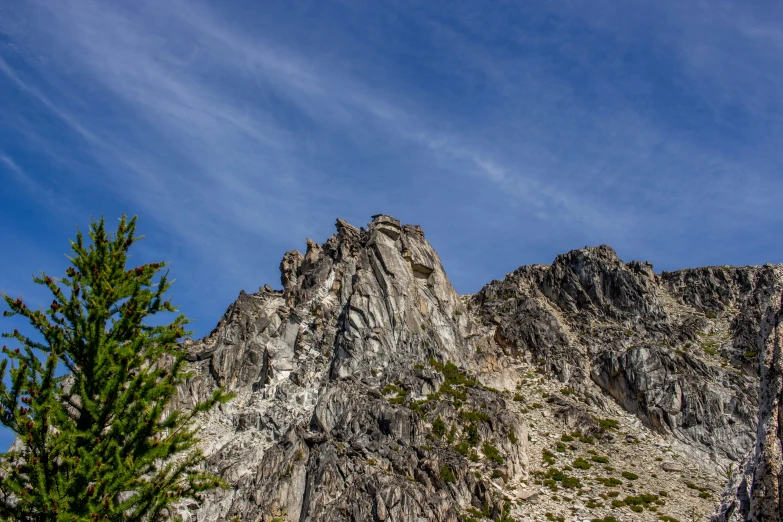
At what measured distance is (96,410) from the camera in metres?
12.7

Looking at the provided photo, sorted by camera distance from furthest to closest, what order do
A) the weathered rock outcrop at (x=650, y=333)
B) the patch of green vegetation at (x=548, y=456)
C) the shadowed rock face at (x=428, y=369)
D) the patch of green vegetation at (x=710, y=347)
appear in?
the patch of green vegetation at (x=710, y=347) → the weathered rock outcrop at (x=650, y=333) → the patch of green vegetation at (x=548, y=456) → the shadowed rock face at (x=428, y=369)

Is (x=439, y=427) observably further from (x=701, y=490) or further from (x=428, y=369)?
(x=701, y=490)

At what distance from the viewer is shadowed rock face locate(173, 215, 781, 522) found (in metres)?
48.0

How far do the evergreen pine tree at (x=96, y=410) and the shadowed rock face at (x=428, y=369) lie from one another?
110 ft

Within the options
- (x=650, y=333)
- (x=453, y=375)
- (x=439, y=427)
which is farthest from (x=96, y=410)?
(x=650, y=333)

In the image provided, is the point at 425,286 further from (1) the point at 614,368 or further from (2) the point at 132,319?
(2) the point at 132,319

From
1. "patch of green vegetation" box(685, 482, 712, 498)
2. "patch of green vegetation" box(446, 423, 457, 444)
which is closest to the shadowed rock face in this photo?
"patch of green vegetation" box(446, 423, 457, 444)

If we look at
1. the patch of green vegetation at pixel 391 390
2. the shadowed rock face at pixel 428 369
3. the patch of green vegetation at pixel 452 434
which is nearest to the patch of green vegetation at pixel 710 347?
the shadowed rock face at pixel 428 369

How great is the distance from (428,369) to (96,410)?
182ft

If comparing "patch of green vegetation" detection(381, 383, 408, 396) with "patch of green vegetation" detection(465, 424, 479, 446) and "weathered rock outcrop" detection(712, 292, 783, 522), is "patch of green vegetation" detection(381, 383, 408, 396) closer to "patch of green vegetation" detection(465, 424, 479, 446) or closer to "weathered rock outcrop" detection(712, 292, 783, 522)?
"patch of green vegetation" detection(465, 424, 479, 446)

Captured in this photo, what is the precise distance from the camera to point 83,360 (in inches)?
531

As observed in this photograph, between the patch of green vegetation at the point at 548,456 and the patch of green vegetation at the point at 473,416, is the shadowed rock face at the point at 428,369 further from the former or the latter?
the patch of green vegetation at the point at 548,456

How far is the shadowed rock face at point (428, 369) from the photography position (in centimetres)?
4803

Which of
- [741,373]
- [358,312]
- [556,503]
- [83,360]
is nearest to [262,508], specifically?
[556,503]
